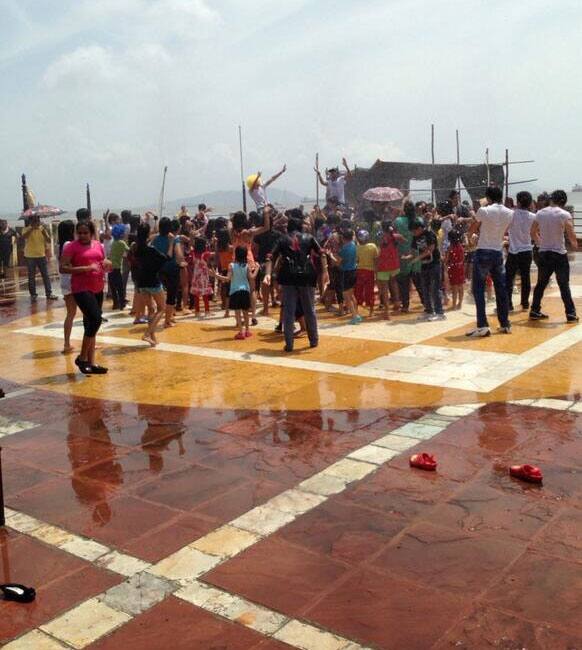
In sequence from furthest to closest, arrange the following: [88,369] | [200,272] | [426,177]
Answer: [426,177] < [200,272] < [88,369]

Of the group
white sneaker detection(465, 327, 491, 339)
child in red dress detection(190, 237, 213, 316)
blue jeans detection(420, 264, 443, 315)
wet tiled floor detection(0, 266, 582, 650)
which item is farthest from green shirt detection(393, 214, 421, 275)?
wet tiled floor detection(0, 266, 582, 650)

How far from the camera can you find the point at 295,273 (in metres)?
8.86

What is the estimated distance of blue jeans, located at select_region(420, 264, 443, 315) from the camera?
423 inches

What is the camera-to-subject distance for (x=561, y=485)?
471cm

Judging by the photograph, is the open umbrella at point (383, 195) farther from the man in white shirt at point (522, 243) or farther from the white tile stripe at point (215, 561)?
the white tile stripe at point (215, 561)

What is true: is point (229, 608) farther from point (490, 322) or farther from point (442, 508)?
point (490, 322)

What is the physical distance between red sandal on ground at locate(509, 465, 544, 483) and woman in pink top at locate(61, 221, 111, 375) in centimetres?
480

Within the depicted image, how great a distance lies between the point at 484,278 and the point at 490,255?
30cm

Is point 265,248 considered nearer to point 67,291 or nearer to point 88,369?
point 67,291

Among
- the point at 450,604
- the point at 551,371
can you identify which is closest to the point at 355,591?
the point at 450,604

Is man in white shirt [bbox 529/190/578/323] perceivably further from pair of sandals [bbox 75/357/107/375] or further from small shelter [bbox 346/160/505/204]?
small shelter [bbox 346/160/505/204]

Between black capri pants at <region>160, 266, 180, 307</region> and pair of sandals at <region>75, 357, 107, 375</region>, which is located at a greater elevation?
black capri pants at <region>160, 266, 180, 307</region>

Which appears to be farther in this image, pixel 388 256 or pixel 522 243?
pixel 388 256

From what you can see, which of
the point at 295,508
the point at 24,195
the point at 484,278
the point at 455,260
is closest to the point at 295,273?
the point at 484,278
